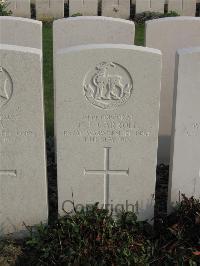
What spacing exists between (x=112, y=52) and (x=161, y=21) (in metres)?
1.57

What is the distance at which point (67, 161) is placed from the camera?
4.77m

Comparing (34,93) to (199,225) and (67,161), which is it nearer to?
(67,161)

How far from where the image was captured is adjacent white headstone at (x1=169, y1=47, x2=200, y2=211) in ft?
14.7

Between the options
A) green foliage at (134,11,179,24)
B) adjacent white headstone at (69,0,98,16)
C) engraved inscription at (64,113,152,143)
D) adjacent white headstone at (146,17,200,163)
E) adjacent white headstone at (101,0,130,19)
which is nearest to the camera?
engraved inscription at (64,113,152,143)

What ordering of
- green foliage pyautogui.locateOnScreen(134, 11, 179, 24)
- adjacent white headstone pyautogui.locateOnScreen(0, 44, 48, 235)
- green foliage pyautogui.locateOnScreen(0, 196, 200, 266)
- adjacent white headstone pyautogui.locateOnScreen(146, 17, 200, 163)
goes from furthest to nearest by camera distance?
green foliage pyautogui.locateOnScreen(134, 11, 179, 24)
adjacent white headstone pyautogui.locateOnScreen(146, 17, 200, 163)
green foliage pyautogui.locateOnScreen(0, 196, 200, 266)
adjacent white headstone pyautogui.locateOnScreen(0, 44, 48, 235)

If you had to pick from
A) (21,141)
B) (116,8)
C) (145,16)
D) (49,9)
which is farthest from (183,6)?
(21,141)

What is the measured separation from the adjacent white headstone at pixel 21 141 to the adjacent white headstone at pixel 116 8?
9246 millimetres

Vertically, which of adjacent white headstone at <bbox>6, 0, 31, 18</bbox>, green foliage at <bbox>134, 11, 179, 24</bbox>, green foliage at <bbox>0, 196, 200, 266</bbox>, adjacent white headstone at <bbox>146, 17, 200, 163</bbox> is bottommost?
green foliage at <bbox>0, 196, 200, 266</bbox>

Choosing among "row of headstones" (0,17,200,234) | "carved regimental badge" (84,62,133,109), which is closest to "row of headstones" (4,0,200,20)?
"row of headstones" (0,17,200,234)

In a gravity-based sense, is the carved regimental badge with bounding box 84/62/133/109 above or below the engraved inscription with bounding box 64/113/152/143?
above

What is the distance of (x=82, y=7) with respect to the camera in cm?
1320

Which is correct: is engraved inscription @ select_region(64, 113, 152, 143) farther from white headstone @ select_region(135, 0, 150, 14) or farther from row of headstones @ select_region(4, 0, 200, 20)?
white headstone @ select_region(135, 0, 150, 14)

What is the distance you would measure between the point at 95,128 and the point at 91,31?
4.96 ft

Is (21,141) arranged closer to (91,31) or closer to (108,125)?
(108,125)
